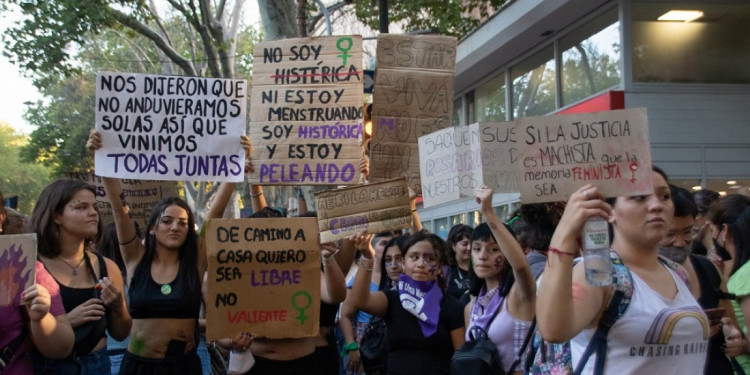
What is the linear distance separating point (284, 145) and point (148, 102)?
1005 mm

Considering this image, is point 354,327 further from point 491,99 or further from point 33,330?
point 491,99

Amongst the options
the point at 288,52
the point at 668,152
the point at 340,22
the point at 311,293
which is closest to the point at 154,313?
the point at 311,293

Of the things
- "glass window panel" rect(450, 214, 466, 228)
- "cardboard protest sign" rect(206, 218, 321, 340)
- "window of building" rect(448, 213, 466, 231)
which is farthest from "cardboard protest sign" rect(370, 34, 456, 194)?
"glass window panel" rect(450, 214, 466, 228)

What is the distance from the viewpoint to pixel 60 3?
1669 cm

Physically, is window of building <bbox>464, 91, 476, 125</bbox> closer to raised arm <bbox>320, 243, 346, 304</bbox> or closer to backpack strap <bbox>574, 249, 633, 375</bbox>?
raised arm <bbox>320, 243, 346, 304</bbox>

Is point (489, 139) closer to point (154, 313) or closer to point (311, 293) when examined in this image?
point (311, 293)

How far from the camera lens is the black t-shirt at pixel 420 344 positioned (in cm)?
546

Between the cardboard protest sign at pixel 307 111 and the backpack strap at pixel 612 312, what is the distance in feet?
11.0

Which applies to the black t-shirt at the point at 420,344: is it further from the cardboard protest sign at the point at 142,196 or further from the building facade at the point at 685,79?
the building facade at the point at 685,79

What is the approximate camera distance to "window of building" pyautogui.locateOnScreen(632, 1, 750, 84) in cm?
1272

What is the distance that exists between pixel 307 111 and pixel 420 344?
197 cm

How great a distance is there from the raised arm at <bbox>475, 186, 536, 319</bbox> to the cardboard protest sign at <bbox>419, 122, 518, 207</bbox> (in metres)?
0.13

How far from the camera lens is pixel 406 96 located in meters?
6.78

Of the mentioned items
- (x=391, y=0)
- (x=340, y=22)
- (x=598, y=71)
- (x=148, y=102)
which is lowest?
(x=148, y=102)
